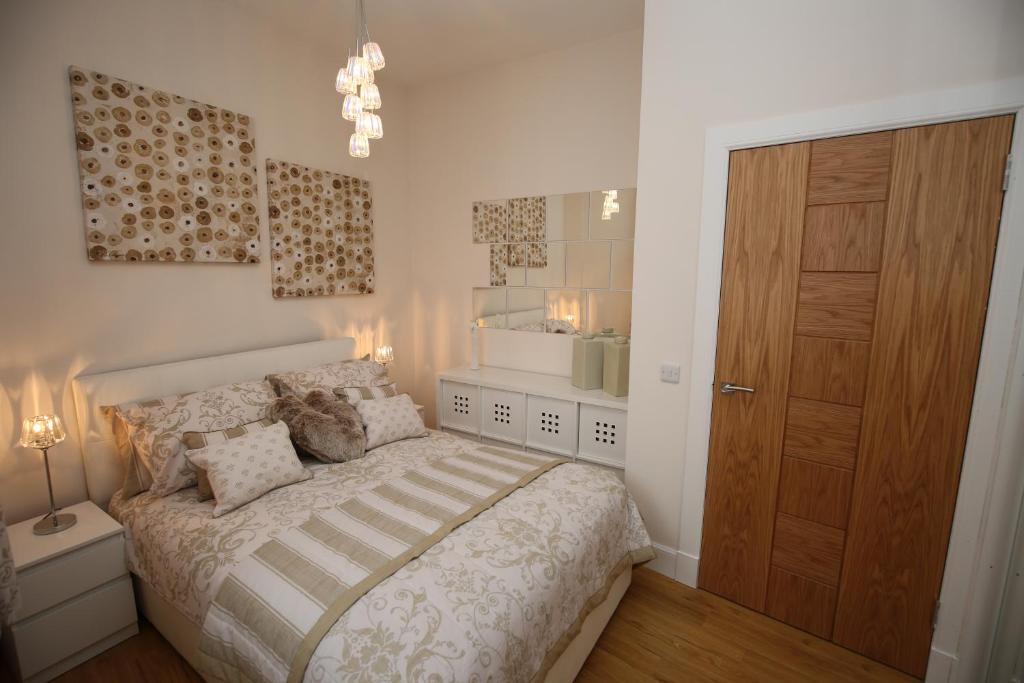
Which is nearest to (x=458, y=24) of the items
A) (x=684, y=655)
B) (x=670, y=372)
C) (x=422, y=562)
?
(x=670, y=372)

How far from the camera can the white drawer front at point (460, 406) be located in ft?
10.8

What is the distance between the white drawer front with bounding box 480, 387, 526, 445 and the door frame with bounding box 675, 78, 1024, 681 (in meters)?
1.96

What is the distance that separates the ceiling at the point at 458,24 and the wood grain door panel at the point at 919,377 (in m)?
1.73

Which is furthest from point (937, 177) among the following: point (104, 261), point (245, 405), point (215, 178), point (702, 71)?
point (104, 261)

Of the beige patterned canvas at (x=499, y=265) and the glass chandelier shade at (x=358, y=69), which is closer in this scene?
the glass chandelier shade at (x=358, y=69)

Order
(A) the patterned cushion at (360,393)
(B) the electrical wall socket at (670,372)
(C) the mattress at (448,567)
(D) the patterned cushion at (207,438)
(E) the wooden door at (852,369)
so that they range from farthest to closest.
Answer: (A) the patterned cushion at (360,393) < (B) the electrical wall socket at (670,372) < (D) the patterned cushion at (207,438) < (E) the wooden door at (852,369) < (C) the mattress at (448,567)

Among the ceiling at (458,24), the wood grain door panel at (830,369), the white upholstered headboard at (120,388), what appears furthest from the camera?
the ceiling at (458,24)

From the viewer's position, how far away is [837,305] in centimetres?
188

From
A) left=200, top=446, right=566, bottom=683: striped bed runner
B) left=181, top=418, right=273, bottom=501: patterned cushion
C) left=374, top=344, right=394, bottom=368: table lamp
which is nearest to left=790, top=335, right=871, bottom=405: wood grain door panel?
left=200, top=446, right=566, bottom=683: striped bed runner

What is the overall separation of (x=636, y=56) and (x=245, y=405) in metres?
2.95

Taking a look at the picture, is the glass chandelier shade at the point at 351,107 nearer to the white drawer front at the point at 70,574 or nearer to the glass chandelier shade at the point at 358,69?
the glass chandelier shade at the point at 358,69

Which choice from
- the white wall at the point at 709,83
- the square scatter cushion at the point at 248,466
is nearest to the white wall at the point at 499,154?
the white wall at the point at 709,83

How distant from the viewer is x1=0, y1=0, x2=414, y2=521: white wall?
6.49 ft

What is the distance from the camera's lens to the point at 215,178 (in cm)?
258
